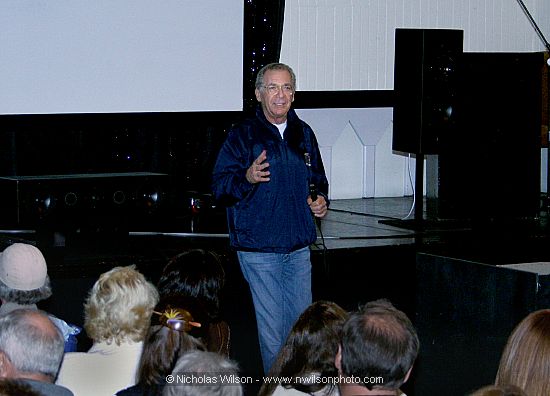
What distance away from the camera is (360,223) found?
277 inches

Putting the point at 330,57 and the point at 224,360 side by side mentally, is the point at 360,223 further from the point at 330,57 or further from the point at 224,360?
the point at 224,360

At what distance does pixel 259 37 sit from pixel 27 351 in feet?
16.6

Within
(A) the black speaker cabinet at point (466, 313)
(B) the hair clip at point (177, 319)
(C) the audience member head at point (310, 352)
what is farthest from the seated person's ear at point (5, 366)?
(A) the black speaker cabinet at point (466, 313)

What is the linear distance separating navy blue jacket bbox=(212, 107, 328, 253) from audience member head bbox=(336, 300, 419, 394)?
5.34ft

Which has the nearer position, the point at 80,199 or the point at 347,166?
the point at 80,199

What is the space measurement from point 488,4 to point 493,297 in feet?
15.8

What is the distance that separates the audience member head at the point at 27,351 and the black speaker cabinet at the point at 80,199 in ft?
12.0

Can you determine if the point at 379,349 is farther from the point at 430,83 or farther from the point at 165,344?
the point at 430,83

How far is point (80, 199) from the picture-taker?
20.4ft

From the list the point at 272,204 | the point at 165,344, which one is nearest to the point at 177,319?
the point at 165,344

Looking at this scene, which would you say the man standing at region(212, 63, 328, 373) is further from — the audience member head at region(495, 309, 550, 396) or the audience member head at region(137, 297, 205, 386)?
the audience member head at region(495, 309, 550, 396)

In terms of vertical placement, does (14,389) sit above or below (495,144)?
below

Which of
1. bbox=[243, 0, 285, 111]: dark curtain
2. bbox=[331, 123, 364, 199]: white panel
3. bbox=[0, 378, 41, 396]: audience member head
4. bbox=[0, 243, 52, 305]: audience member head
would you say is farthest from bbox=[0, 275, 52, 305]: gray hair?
bbox=[331, 123, 364, 199]: white panel

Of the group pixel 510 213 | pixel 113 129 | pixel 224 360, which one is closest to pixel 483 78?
→ pixel 510 213
